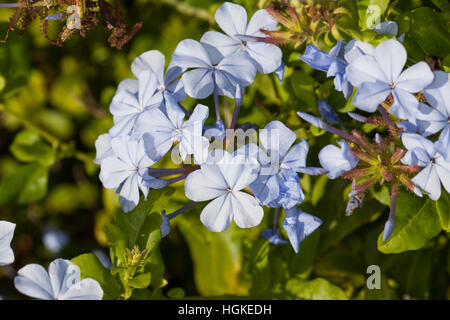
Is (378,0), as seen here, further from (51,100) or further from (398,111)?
(51,100)

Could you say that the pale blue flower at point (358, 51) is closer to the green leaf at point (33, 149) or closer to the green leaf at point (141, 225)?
the green leaf at point (141, 225)

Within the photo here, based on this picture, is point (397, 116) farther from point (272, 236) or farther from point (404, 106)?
point (272, 236)

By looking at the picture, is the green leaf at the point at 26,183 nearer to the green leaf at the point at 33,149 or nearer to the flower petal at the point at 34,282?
the green leaf at the point at 33,149

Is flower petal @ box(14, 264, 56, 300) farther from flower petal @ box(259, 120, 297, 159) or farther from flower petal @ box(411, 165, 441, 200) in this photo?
flower petal @ box(411, 165, 441, 200)

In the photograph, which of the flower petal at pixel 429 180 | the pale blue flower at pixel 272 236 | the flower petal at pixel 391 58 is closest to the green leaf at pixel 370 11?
the flower petal at pixel 391 58

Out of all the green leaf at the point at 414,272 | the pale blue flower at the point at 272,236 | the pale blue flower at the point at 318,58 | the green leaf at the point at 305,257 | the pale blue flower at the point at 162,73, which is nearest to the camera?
the pale blue flower at the point at 318,58

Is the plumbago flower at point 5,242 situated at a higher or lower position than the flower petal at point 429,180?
lower

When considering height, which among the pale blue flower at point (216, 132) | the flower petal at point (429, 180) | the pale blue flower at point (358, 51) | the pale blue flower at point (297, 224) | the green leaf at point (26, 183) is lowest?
the green leaf at point (26, 183)

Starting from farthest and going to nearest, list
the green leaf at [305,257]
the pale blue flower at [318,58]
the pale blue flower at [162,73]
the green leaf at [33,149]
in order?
the green leaf at [33,149], the green leaf at [305,257], the pale blue flower at [162,73], the pale blue flower at [318,58]

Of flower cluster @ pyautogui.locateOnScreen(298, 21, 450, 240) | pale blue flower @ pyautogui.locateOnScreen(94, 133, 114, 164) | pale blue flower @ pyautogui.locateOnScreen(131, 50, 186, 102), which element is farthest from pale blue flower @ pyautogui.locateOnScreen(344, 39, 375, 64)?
pale blue flower @ pyautogui.locateOnScreen(94, 133, 114, 164)

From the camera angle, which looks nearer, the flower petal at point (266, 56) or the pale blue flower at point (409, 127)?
the pale blue flower at point (409, 127)
